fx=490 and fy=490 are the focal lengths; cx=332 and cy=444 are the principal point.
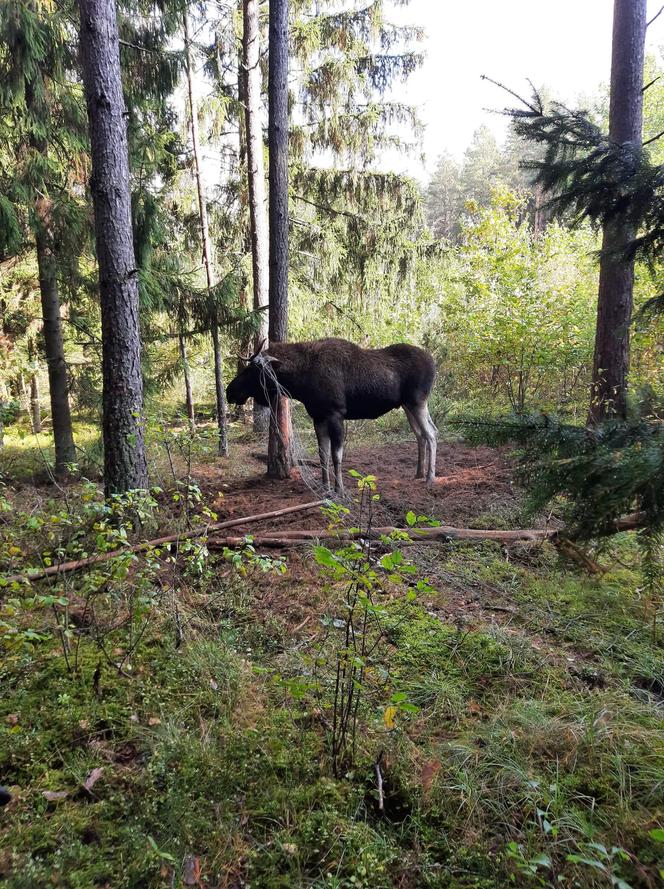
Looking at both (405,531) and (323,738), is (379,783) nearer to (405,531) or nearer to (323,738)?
(323,738)

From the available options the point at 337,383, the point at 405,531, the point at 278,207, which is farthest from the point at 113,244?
the point at 405,531

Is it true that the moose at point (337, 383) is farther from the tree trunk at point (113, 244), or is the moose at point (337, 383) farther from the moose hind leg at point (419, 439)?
the tree trunk at point (113, 244)

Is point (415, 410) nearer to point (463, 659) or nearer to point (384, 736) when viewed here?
point (463, 659)

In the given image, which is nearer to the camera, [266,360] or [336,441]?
[266,360]

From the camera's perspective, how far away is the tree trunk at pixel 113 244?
504 centimetres

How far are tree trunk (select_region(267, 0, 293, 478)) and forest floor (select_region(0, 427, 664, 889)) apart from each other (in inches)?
142

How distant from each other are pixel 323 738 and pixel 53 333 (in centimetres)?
846

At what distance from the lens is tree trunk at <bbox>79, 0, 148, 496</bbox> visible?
504 cm

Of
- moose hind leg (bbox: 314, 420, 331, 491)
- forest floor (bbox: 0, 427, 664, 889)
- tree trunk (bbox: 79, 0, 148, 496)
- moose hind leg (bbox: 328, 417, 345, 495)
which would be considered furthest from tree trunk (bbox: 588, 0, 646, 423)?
tree trunk (bbox: 79, 0, 148, 496)

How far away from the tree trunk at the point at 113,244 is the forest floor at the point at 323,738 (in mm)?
1197

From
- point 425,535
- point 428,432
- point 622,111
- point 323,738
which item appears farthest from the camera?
point 428,432

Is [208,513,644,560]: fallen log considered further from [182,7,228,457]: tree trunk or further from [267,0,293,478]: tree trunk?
[182,7,228,457]: tree trunk

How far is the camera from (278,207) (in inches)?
296

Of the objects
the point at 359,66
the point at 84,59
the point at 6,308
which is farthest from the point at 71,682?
the point at 359,66
